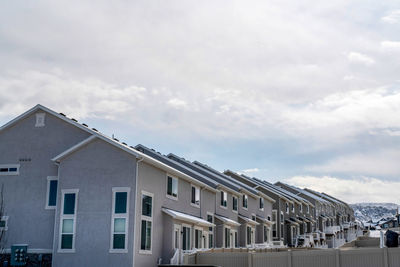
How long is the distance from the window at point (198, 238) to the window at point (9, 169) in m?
12.3

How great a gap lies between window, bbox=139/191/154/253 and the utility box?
22.1 feet

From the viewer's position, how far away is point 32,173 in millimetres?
31016

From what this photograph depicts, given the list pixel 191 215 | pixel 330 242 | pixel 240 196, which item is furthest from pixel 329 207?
pixel 191 215

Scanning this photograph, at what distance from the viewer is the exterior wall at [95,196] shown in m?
27.5

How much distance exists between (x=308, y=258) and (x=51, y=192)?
581 inches

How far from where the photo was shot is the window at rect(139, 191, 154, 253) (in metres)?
28.4

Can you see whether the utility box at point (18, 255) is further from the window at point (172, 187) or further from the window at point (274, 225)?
the window at point (274, 225)

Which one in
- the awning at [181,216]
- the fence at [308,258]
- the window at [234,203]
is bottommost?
the fence at [308,258]

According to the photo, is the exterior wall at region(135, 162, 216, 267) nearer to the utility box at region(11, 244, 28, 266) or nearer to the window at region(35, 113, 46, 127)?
the utility box at region(11, 244, 28, 266)

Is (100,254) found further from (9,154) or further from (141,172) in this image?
(9,154)

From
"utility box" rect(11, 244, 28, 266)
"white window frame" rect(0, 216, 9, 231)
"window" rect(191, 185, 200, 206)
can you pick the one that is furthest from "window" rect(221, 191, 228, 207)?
"white window frame" rect(0, 216, 9, 231)

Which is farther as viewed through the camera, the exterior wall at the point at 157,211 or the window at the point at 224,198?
the window at the point at 224,198

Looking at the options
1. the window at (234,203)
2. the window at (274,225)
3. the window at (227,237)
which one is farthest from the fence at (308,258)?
the window at (274,225)

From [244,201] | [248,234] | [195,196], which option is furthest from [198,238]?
[244,201]
